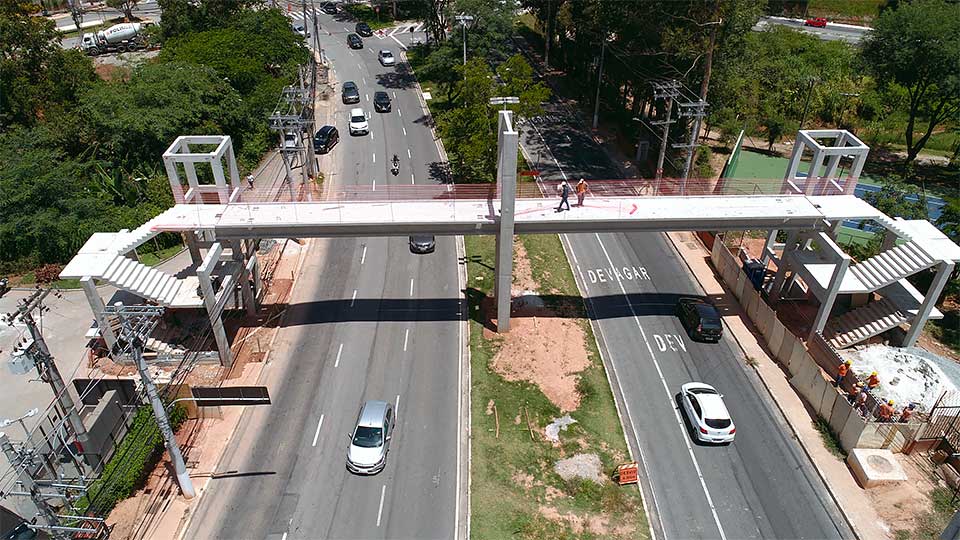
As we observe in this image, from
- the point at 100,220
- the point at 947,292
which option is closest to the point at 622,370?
the point at 947,292

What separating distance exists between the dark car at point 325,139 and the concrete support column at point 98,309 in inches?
1317

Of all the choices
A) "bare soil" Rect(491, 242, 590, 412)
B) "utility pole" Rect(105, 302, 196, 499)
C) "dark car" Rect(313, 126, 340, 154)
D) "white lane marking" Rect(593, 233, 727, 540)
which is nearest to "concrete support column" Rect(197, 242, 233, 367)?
"utility pole" Rect(105, 302, 196, 499)

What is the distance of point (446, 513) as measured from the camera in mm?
28906

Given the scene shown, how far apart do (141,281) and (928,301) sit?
47331 mm

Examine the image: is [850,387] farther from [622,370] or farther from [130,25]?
[130,25]

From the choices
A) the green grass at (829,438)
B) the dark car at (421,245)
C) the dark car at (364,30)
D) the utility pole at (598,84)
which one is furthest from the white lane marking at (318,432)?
the dark car at (364,30)

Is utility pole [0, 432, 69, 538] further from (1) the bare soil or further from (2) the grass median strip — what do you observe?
(1) the bare soil

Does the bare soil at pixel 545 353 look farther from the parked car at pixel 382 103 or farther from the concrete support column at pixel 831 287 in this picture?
the parked car at pixel 382 103

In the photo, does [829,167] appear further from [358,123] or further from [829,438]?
[358,123]

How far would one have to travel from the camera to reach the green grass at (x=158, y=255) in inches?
1934

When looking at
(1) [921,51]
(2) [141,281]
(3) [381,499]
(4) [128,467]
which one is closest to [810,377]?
(3) [381,499]

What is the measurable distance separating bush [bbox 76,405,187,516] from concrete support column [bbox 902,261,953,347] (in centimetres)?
4397

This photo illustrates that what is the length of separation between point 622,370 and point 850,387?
41.8 feet

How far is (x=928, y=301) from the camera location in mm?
36312
